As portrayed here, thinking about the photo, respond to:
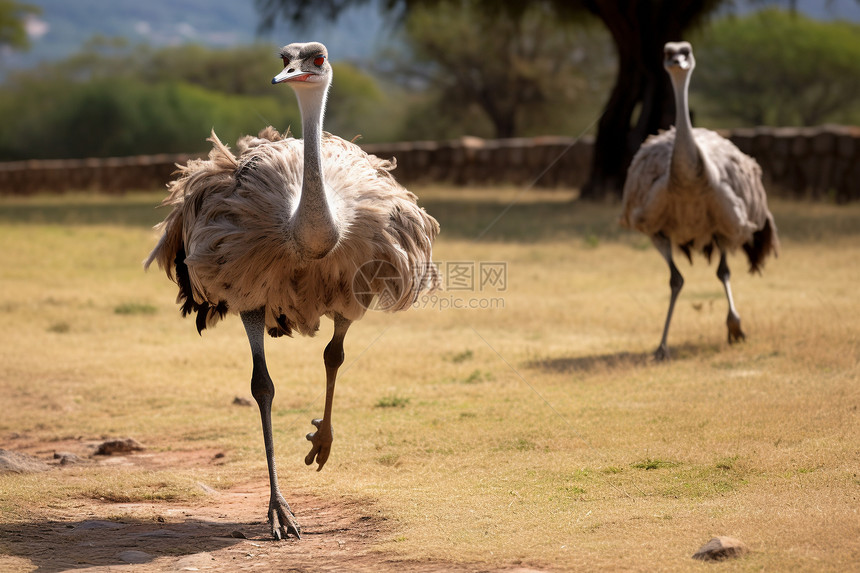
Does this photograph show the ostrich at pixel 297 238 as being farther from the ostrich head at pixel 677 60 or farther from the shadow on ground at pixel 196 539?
the ostrich head at pixel 677 60

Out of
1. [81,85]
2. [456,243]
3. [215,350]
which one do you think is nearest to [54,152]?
[81,85]

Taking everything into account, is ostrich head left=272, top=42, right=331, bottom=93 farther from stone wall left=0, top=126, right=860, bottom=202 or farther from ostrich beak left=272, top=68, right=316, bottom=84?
stone wall left=0, top=126, right=860, bottom=202

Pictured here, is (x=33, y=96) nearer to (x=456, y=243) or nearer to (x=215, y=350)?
(x=456, y=243)

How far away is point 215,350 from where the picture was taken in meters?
8.80

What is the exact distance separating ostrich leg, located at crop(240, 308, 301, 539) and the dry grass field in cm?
14

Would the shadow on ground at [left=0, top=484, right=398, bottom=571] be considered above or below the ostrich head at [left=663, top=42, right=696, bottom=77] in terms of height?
below

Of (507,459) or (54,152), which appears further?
(54,152)

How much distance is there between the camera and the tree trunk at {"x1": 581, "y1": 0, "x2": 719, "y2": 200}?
1619 centimetres

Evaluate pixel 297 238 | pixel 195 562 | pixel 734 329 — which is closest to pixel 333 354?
pixel 297 238

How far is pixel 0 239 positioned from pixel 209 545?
11012 millimetres

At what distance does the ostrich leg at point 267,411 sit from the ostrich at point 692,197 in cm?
363

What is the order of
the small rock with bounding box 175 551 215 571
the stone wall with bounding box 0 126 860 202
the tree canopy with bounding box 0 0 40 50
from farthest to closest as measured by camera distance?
the tree canopy with bounding box 0 0 40 50
the stone wall with bounding box 0 126 860 202
the small rock with bounding box 175 551 215 571

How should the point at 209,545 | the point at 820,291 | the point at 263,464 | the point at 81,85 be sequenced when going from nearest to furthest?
the point at 209,545
the point at 263,464
the point at 820,291
the point at 81,85

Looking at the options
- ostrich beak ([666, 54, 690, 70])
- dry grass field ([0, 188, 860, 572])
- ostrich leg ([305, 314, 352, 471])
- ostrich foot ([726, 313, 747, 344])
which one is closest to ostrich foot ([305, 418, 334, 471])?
ostrich leg ([305, 314, 352, 471])
